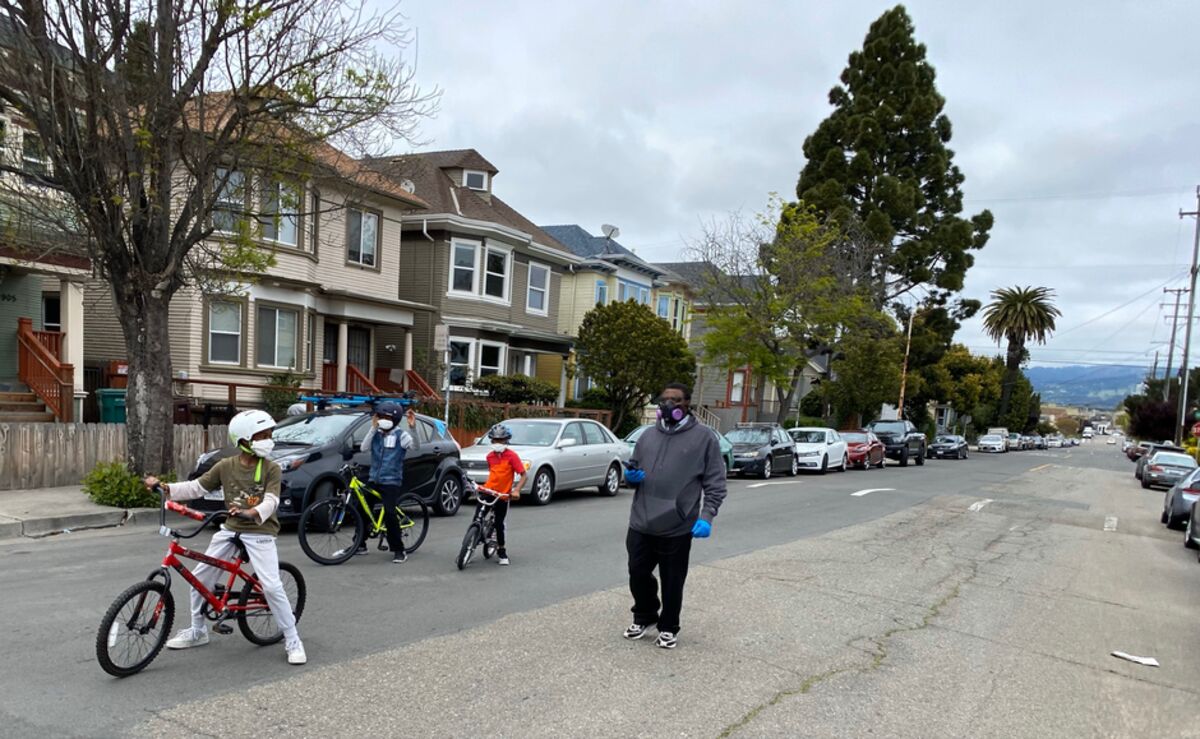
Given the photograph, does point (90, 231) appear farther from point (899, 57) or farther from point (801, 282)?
point (899, 57)

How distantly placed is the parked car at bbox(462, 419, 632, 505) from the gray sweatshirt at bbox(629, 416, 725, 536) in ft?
24.5

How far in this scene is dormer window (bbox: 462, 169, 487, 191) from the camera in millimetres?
30672

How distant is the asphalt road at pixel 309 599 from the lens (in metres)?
4.69

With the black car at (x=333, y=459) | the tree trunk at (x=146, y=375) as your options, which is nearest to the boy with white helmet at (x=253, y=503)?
the black car at (x=333, y=459)

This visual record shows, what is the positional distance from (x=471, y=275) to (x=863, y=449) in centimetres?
1490

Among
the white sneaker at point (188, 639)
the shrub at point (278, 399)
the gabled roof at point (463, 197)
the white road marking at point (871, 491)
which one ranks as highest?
the gabled roof at point (463, 197)

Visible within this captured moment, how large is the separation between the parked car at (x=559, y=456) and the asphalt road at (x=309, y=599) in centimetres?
88

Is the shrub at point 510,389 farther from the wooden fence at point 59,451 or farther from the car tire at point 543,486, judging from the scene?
the wooden fence at point 59,451

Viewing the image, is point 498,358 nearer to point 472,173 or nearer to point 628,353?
point 628,353

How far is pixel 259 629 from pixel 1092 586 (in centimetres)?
880

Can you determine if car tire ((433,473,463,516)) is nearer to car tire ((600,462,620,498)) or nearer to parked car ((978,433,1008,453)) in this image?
car tire ((600,462,620,498))

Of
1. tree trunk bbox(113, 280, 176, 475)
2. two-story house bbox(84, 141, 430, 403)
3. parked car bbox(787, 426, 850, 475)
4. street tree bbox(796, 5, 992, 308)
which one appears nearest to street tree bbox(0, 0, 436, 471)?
tree trunk bbox(113, 280, 176, 475)

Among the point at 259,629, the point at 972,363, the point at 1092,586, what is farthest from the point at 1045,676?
the point at 972,363

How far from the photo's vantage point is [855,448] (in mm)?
29109
